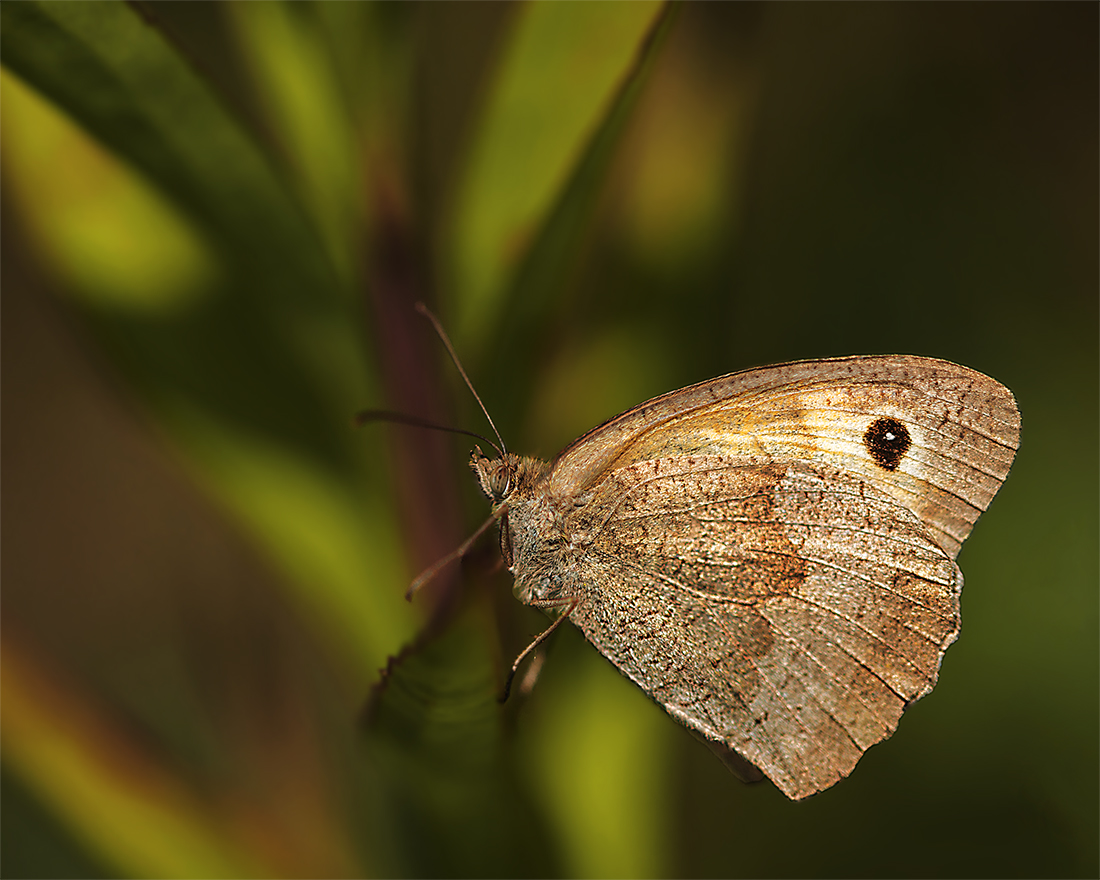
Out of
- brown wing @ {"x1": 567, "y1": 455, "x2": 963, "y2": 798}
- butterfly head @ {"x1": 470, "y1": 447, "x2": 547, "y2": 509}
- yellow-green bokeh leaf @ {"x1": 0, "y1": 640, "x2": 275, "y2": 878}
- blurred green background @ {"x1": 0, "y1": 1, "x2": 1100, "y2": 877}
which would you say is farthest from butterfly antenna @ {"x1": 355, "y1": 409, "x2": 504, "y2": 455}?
yellow-green bokeh leaf @ {"x1": 0, "y1": 640, "x2": 275, "y2": 878}

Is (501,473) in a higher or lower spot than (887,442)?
higher

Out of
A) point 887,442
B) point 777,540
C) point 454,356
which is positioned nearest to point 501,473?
point 454,356

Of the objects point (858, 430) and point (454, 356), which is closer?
point (454, 356)

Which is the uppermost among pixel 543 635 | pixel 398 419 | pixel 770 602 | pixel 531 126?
pixel 531 126

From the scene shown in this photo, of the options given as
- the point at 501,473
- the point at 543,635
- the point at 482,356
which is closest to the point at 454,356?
the point at 482,356

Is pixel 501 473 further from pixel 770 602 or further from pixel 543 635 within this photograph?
pixel 770 602

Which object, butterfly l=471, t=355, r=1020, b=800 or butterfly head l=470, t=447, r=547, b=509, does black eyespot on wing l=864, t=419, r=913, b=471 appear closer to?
butterfly l=471, t=355, r=1020, b=800

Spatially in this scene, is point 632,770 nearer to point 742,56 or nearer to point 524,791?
point 524,791

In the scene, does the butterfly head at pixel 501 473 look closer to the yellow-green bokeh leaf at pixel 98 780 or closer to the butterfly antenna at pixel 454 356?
Result: the butterfly antenna at pixel 454 356
